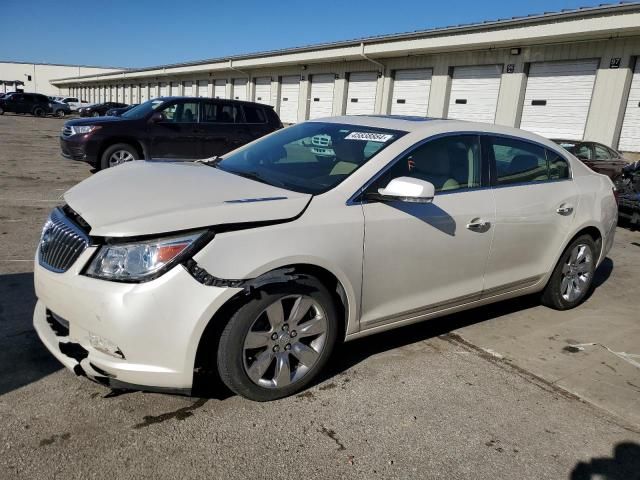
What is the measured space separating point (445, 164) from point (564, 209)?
4.57 ft

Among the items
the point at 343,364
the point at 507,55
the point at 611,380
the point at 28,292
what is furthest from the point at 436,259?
the point at 507,55

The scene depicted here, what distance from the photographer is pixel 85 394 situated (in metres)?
2.85

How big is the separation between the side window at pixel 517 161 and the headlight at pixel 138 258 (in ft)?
8.22

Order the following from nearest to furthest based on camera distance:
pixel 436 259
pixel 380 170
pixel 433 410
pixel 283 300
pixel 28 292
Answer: pixel 283 300
pixel 433 410
pixel 380 170
pixel 436 259
pixel 28 292

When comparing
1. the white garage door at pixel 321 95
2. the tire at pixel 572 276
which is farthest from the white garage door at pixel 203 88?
the tire at pixel 572 276

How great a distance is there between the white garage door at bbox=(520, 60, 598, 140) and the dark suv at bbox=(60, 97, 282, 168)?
34.3ft

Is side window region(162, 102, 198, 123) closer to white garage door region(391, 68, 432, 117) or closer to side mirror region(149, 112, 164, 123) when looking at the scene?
side mirror region(149, 112, 164, 123)

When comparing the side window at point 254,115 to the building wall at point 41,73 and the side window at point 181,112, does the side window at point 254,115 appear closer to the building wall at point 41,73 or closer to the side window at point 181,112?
the side window at point 181,112

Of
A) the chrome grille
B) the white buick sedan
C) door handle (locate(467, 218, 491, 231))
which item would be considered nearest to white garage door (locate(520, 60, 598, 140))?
the white buick sedan

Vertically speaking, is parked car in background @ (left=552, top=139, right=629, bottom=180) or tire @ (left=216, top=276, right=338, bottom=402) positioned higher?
parked car in background @ (left=552, top=139, right=629, bottom=180)

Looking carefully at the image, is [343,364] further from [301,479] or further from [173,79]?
[173,79]

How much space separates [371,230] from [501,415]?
1315 mm

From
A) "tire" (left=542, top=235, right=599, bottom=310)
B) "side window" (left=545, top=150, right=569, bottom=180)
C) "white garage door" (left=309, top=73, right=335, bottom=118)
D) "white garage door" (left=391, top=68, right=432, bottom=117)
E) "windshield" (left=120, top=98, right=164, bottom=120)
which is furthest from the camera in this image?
"white garage door" (left=309, top=73, right=335, bottom=118)

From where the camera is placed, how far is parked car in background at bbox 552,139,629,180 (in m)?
12.2
